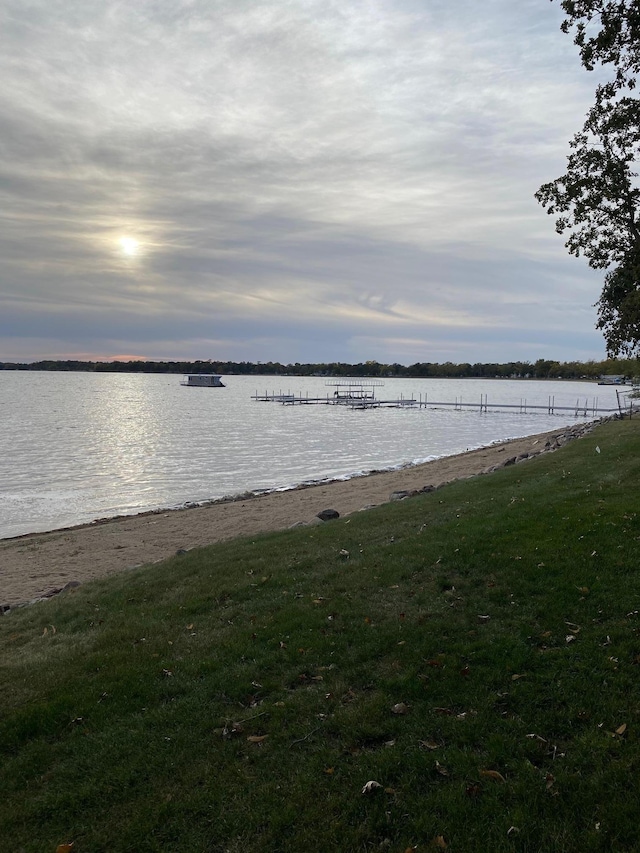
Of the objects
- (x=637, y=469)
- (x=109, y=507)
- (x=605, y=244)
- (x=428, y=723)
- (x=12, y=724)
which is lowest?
(x=109, y=507)

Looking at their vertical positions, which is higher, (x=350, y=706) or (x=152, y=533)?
(x=350, y=706)

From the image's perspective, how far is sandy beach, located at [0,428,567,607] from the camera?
49.6ft

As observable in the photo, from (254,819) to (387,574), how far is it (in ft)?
16.8

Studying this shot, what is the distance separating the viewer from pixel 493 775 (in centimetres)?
460

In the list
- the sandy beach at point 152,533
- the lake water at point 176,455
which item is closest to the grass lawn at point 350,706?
the sandy beach at point 152,533

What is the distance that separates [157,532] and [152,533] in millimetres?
175

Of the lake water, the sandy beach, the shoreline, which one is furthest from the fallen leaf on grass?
the lake water

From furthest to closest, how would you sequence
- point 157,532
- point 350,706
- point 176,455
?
point 176,455, point 157,532, point 350,706

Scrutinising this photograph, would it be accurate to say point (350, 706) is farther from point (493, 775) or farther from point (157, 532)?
point (157, 532)

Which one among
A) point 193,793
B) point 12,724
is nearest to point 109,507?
point 12,724

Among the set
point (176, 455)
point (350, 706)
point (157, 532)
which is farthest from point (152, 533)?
point (176, 455)

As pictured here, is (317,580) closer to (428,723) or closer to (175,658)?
(175,658)

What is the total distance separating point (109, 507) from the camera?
25.9 meters

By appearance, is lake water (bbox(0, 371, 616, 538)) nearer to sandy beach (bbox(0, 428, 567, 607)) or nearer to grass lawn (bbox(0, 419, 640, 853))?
sandy beach (bbox(0, 428, 567, 607))
